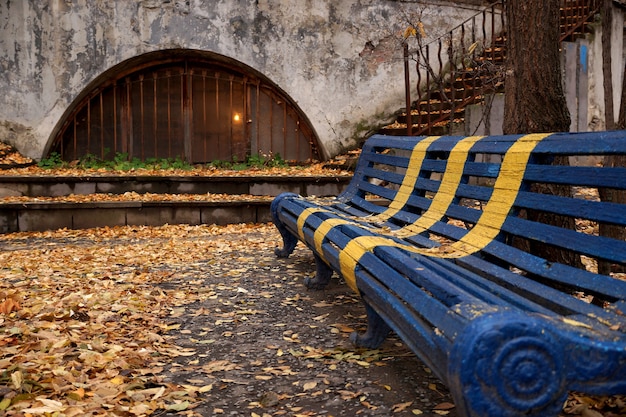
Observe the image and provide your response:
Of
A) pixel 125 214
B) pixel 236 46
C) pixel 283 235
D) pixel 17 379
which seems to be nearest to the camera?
pixel 17 379

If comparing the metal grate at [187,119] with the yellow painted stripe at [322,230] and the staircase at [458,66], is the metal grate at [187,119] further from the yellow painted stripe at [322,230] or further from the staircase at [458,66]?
the yellow painted stripe at [322,230]

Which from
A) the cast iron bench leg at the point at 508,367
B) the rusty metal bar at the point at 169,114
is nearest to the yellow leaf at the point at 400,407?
the cast iron bench leg at the point at 508,367

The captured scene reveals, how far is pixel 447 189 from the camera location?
3.29 meters

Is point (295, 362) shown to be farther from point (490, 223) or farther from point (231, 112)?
point (231, 112)

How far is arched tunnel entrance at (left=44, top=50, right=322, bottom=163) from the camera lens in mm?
8938

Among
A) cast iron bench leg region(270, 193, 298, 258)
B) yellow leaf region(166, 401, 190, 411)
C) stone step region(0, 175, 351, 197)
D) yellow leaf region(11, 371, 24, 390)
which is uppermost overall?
stone step region(0, 175, 351, 197)

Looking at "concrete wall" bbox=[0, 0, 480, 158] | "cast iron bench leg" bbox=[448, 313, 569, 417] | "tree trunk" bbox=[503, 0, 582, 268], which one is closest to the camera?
"cast iron bench leg" bbox=[448, 313, 569, 417]

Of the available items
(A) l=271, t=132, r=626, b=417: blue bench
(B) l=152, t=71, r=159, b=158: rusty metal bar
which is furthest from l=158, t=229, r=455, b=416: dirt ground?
(B) l=152, t=71, r=159, b=158: rusty metal bar

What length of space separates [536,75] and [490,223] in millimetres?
1537

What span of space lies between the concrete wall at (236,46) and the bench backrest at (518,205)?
4.89 meters

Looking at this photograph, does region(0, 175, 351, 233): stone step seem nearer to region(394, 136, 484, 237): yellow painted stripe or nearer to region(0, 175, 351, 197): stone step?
region(0, 175, 351, 197): stone step

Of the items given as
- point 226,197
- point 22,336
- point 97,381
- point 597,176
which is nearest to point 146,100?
point 226,197

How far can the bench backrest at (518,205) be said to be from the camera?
1918 millimetres

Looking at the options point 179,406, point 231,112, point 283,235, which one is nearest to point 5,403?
point 179,406
